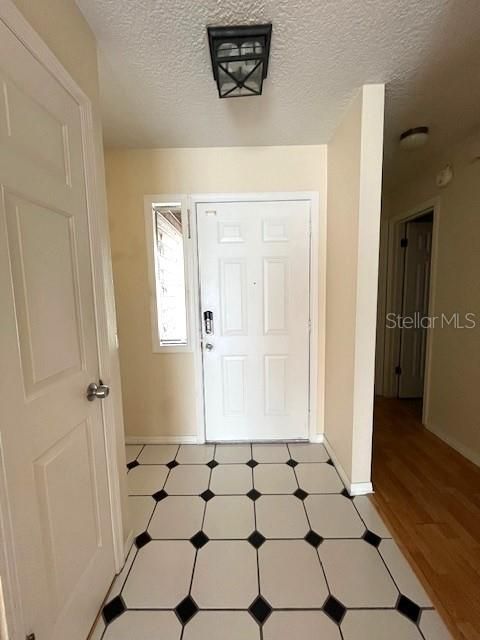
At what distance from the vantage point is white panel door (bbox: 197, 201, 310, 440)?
2131 mm

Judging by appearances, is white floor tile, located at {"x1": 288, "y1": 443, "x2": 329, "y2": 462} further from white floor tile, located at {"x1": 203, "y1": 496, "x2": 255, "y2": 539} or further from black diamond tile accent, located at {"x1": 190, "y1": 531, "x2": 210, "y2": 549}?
black diamond tile accent, located at {"x1": 190, "y1": 531, "x2": 210, "y2": 549}

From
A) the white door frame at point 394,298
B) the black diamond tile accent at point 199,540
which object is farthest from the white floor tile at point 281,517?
the white door frame at point 394,298

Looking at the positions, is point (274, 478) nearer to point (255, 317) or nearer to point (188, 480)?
point (188, 480)

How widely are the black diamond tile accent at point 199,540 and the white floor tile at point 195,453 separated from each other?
615 mm

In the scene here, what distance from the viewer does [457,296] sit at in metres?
2.24

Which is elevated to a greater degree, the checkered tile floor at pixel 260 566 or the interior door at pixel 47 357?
the interior door at pixel 47 357

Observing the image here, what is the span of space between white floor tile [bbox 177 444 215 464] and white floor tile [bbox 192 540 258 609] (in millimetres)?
708

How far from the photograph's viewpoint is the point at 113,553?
1.28 m

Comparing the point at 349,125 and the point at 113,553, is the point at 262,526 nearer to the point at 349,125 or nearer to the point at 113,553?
the point at 113,553

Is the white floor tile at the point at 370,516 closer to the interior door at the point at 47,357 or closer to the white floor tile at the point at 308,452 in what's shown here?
the white floor tile at the point at 308,452

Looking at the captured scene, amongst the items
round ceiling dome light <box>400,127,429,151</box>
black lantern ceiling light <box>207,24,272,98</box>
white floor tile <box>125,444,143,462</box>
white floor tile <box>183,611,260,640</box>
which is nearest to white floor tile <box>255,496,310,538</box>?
white floor tile <box>183,611,260,640</box>

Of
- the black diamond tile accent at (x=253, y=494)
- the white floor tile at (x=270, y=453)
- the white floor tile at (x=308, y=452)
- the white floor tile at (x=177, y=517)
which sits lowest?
the white floor tile at (x=177, y=517)

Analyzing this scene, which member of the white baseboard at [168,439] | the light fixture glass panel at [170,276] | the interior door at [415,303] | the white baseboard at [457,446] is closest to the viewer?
the white baseboard at [457,446]

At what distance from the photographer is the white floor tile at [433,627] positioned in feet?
3.41
